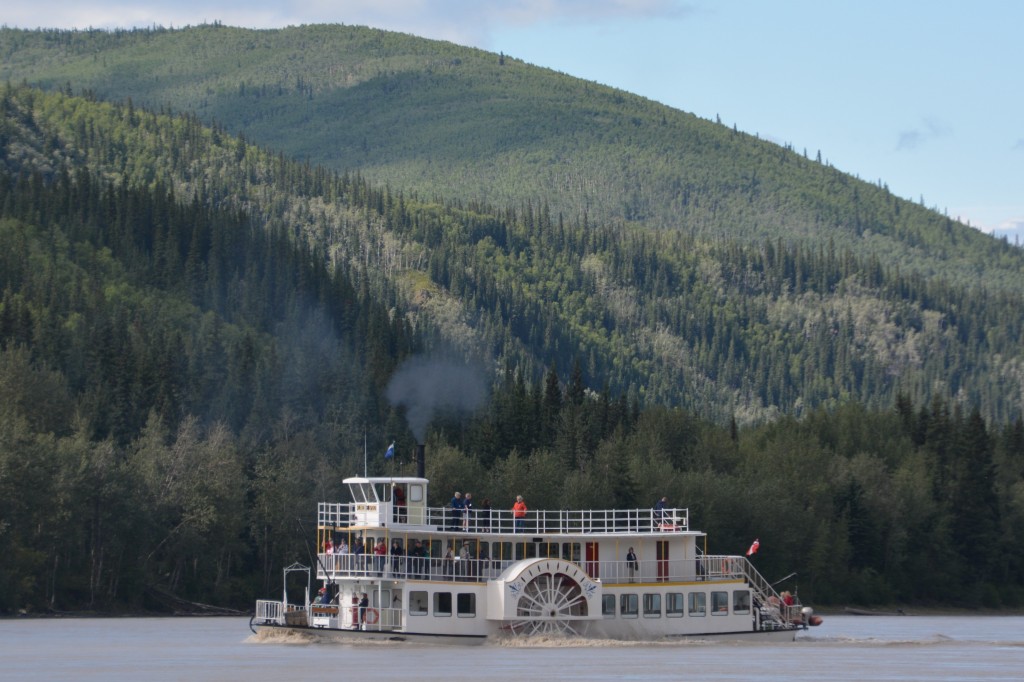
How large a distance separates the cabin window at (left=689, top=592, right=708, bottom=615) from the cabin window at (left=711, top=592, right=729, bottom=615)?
0.33 metres

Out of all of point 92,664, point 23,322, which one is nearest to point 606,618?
point 92,664

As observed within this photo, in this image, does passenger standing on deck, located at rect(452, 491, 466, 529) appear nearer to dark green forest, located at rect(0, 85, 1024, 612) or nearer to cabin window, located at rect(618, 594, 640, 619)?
cabin window, located at rect(618, 594, 640, 619)

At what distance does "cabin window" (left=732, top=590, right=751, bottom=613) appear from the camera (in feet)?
236

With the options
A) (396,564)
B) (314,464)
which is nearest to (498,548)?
(396,564)

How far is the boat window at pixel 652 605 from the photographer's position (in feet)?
232

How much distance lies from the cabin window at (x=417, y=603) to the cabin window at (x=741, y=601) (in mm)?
11901

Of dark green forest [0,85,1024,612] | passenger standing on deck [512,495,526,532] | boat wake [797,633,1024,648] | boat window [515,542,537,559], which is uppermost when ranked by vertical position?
dark green forest [0,85,1024,612]

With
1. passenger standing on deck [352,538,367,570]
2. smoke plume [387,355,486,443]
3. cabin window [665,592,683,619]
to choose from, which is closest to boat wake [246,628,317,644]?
passenger standing on deck [352,538,367,570]

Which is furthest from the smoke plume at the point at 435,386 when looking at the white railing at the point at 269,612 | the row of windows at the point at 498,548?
the row of windows at the point at 498,548

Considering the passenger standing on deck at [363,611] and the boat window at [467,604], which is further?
the boat window at [467,604]

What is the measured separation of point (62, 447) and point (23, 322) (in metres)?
44.9

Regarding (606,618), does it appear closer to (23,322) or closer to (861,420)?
(23,322)

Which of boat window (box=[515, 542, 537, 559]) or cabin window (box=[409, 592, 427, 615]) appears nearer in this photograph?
cabin window (box=[409, 592, 427, 615])

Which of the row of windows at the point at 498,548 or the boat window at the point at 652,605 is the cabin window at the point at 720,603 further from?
the row of windows at the point at 498,548
